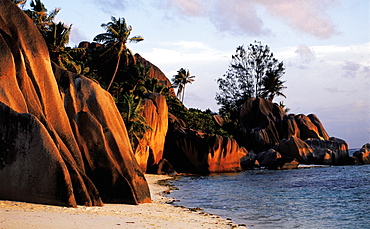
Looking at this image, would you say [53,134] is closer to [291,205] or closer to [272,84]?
[291,205]

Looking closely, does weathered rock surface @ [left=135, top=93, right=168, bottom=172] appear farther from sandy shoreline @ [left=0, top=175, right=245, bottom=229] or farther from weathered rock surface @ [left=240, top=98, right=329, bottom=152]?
sandy shoreline @ [left=0, top=175, right=245, bottom=229]

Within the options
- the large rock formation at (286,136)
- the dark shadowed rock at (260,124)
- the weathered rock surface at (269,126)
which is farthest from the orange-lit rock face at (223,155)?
the weathered rock surface at (269,126)

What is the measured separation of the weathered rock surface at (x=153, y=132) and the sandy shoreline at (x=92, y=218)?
2707 centimetres

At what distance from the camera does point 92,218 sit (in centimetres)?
1102

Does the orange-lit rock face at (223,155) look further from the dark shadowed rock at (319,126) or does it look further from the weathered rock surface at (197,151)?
the dark shadowed rock at (319,126)

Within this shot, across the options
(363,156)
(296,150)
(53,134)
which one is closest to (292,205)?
(53,134)

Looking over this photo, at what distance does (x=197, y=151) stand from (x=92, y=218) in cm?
3619

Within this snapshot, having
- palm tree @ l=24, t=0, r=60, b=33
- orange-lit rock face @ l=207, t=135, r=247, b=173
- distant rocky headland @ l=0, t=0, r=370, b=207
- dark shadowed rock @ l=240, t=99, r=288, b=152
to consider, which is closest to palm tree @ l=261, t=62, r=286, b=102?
dark shadowed rock @ l=240, t=99, r=288, b=152

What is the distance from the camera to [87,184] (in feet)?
45.3

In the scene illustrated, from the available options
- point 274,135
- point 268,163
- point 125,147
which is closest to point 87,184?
point 125,147

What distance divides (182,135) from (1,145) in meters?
36.1

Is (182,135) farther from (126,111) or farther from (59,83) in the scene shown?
(59,83)

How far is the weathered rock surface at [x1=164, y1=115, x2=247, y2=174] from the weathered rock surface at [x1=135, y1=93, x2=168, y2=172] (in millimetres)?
1890

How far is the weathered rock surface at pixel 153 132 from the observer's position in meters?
42.1
